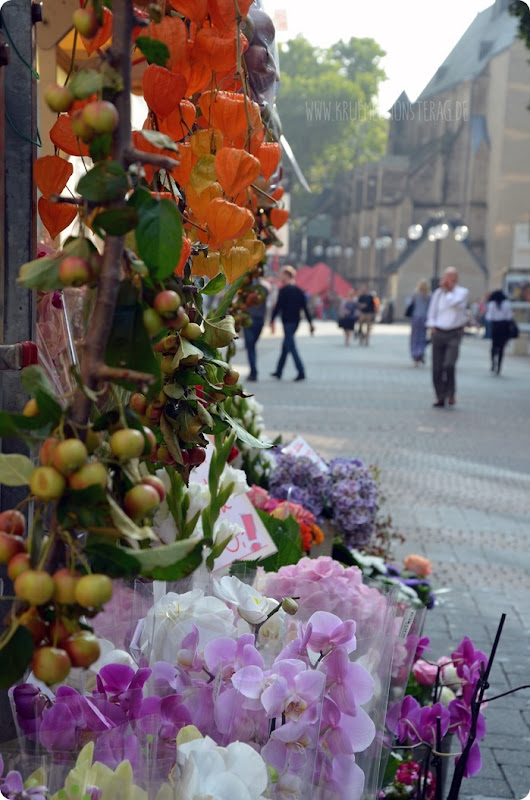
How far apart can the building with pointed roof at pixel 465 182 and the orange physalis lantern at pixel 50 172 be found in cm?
4676

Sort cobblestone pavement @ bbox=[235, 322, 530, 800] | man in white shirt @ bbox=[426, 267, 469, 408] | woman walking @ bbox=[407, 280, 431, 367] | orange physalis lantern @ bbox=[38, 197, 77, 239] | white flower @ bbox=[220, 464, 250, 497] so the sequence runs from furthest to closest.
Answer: woman walking @ bbox=[407, 280, 431, 367], man in white shirt @ bbox=[426, 267, 469, 408], cobblestone pavement @ bbox=[235, 322, 530, 800], white flower @ bbox=[220, 464, 250, 497], orange physalis lantern @ bbox=[38, 197, 77, 239]

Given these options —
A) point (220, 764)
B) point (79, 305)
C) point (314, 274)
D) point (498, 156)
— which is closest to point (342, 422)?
point (79, 305)

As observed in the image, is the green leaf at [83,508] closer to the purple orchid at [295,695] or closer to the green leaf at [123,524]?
the green leaf at [123,524]

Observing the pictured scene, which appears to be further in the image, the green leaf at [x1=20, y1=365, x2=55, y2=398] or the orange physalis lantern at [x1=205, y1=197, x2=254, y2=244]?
the orange physalis lantern at [x1=205, y1=197, x2=254, y2=244]

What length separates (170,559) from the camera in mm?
901

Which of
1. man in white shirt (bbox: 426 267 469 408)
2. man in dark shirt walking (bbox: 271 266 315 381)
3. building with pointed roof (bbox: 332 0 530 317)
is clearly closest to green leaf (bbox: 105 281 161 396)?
man in white shirt (bbox: 426 267 469 408)

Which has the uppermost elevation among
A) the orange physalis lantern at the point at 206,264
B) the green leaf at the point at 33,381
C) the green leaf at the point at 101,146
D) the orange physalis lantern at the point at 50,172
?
the orange physalis lantern at the point at 50,172

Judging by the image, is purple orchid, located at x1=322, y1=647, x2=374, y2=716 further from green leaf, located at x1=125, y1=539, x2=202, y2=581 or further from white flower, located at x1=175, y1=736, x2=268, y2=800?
green leaf, located at x1=125, y1=539, x2=202, y2=581

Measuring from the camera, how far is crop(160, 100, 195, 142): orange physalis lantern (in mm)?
1529

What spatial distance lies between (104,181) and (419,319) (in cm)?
2110

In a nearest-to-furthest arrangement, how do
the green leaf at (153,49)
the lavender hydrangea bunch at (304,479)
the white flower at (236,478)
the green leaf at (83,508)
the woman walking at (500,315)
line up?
1. the green leaf at (83,508)
2. the green leaf at (153,49)
3. the white flower at (236,478)
4. the lavender hydrangea bunch at (304,479)
5. the woman walking at (500,315)

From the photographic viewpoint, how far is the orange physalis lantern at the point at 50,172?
1496mm

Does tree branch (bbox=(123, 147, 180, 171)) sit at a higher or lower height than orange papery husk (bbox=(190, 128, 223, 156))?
lower

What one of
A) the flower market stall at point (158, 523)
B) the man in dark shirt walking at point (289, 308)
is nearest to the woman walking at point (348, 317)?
the man in dark shirt walking at point (289, 308)
